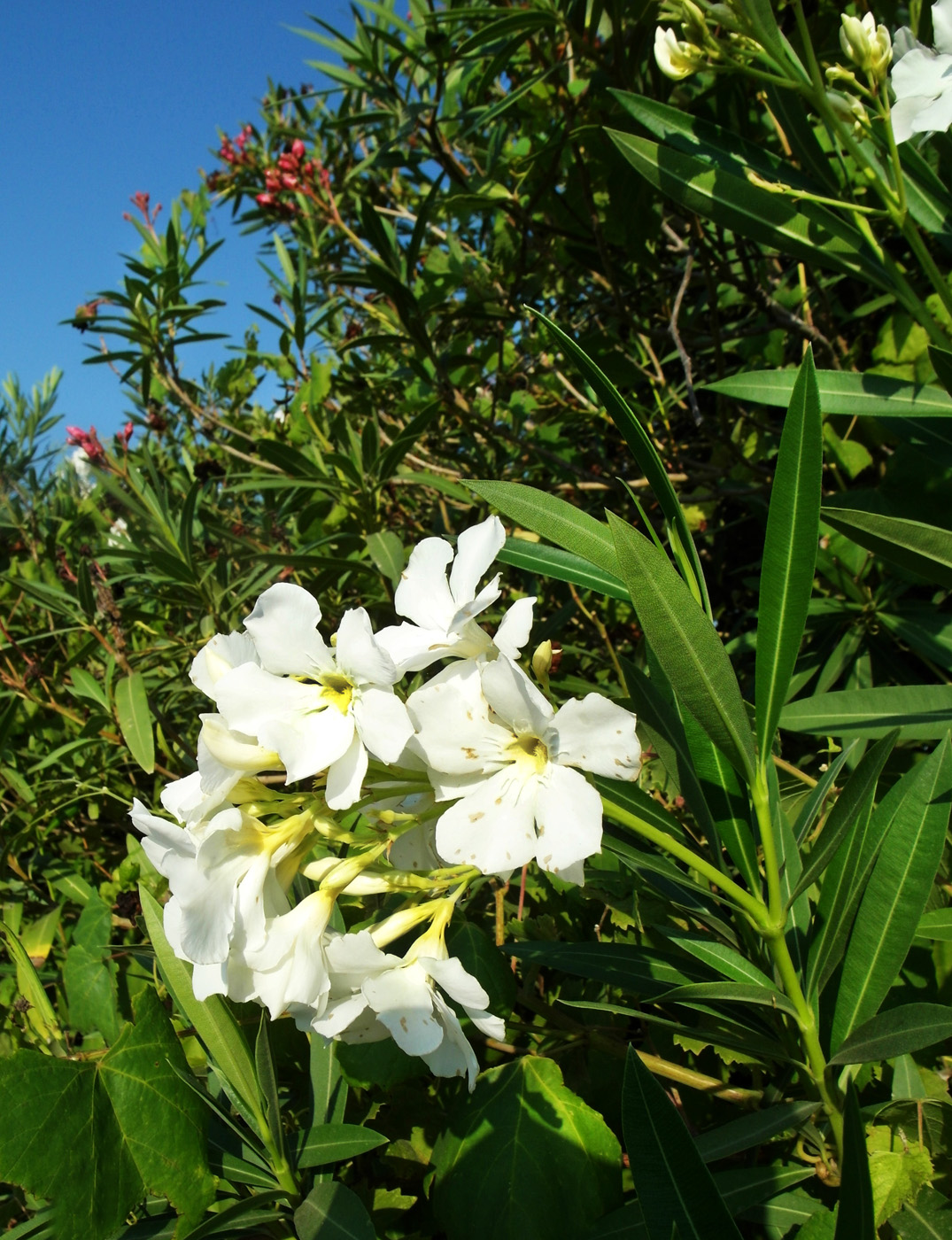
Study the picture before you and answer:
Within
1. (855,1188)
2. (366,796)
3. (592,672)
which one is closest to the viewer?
(855,1188)

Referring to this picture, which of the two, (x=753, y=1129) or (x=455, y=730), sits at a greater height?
(x=455, y=730)

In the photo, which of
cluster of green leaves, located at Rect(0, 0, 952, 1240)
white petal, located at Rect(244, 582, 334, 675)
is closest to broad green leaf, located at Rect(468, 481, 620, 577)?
cluster of green leaves, located at Rect(0, 0, 952, 1240)

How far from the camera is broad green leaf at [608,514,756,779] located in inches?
32.0

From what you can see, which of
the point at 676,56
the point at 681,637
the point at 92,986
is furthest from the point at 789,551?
the point at 92,986

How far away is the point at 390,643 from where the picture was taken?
98 cm

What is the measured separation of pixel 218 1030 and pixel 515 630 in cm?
71

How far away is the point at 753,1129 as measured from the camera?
0.95 metres

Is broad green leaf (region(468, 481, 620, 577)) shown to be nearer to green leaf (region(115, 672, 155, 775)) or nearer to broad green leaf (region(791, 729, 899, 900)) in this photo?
broad green leaf (region(791, 729, 899, 900))

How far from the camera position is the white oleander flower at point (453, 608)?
0.90m

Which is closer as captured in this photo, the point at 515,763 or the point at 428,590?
the point at 515,763

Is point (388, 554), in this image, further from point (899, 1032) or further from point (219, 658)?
point (899, 1032)

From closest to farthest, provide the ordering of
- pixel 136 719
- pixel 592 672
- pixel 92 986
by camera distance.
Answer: pixel 92 986 → pixel 136 719 → pixel 592 672

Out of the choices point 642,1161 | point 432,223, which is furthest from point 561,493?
point 642,1161

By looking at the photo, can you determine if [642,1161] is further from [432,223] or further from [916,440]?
[432,223]
